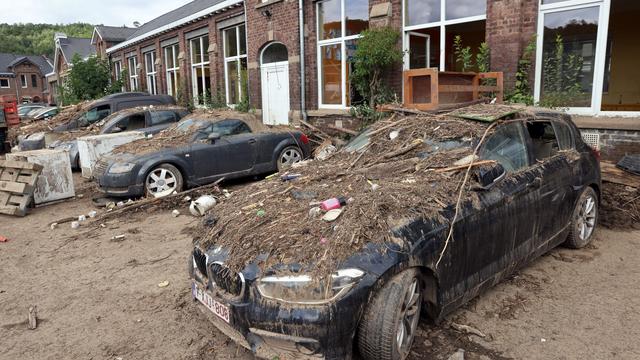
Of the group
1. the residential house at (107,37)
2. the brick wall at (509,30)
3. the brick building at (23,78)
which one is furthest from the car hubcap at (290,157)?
the brick building at (23,78)

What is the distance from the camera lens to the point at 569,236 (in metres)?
5.18

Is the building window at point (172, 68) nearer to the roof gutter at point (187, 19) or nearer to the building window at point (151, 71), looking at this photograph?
the roof gutter at point (187, 19)

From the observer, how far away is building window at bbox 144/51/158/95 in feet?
83.6

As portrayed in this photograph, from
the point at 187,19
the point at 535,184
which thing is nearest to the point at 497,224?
the point at 535,184

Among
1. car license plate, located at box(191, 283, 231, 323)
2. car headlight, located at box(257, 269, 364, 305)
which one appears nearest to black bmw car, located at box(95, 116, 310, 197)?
car license plate, located at box(191, 283, 231, 323)

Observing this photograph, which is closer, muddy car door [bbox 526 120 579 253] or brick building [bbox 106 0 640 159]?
muddy car door [bbox 526 120 579 253]

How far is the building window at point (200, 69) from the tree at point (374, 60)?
975 centimetres

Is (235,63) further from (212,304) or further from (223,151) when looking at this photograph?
(212,304)

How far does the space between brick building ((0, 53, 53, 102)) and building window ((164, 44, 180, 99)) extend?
57.1 m

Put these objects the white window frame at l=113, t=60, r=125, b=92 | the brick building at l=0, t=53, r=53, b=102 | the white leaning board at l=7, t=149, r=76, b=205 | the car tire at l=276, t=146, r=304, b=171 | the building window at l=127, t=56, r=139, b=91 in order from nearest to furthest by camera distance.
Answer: the white leaning board at l=7, t=149, r=76, b=205
the car tire at l=276, t=146, r=304, b=171
the building window at l=127, t=56, r=139, b=91
the white window frame at l=113, t=60, r=125, b=92
the brick building at l=0, t=53, r=53, b=102

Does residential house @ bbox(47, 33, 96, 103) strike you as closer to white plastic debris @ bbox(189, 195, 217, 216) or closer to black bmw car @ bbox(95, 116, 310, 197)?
black bmw car @ bbox(95, 116, 310, 197)

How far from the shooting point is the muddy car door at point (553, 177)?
444cm

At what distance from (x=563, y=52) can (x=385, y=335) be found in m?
7.31

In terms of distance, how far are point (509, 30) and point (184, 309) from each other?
24.6 feet
